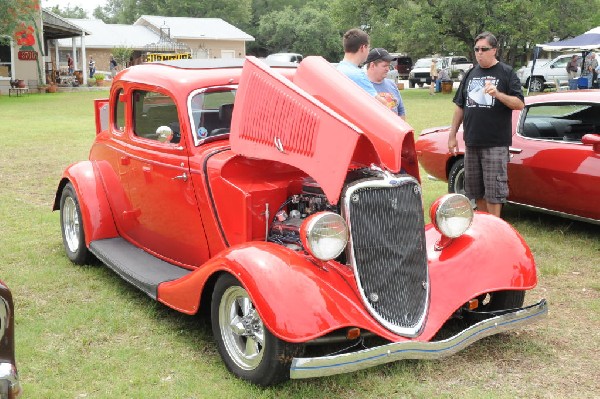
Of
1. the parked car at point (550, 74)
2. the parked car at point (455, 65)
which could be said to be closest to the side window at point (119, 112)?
the parked car at point (550, 74)

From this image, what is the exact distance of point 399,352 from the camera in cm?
338

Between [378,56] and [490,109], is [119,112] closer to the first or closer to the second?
[378,56]

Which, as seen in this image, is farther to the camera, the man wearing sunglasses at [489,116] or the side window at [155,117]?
the man wearing sunglasses at [489,116]

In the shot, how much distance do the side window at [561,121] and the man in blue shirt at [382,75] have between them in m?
1.59

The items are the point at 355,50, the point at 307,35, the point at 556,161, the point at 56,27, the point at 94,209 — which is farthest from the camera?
the point at 307,35

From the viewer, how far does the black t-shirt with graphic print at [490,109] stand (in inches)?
228

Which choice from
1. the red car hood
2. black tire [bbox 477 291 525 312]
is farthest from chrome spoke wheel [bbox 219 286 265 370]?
black tire [bbox 477 291 525 312]

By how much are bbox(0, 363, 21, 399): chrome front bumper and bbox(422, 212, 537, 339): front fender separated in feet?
6.71

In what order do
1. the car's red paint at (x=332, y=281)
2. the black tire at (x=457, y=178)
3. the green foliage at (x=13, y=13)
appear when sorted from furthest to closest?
the green foliage at (x=13, y=13), the black tire at (x=457, y=178), the car's red paint at (x=332, y=281)

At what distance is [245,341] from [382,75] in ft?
10.2

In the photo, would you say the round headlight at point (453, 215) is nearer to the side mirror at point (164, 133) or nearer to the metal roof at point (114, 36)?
the side mirror at point (164, 133)

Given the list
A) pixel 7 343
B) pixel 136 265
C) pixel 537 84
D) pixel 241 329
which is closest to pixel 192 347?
pixel 241 329

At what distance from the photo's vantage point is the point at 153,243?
520 cm

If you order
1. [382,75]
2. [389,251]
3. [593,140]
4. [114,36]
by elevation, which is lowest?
[389,251]
